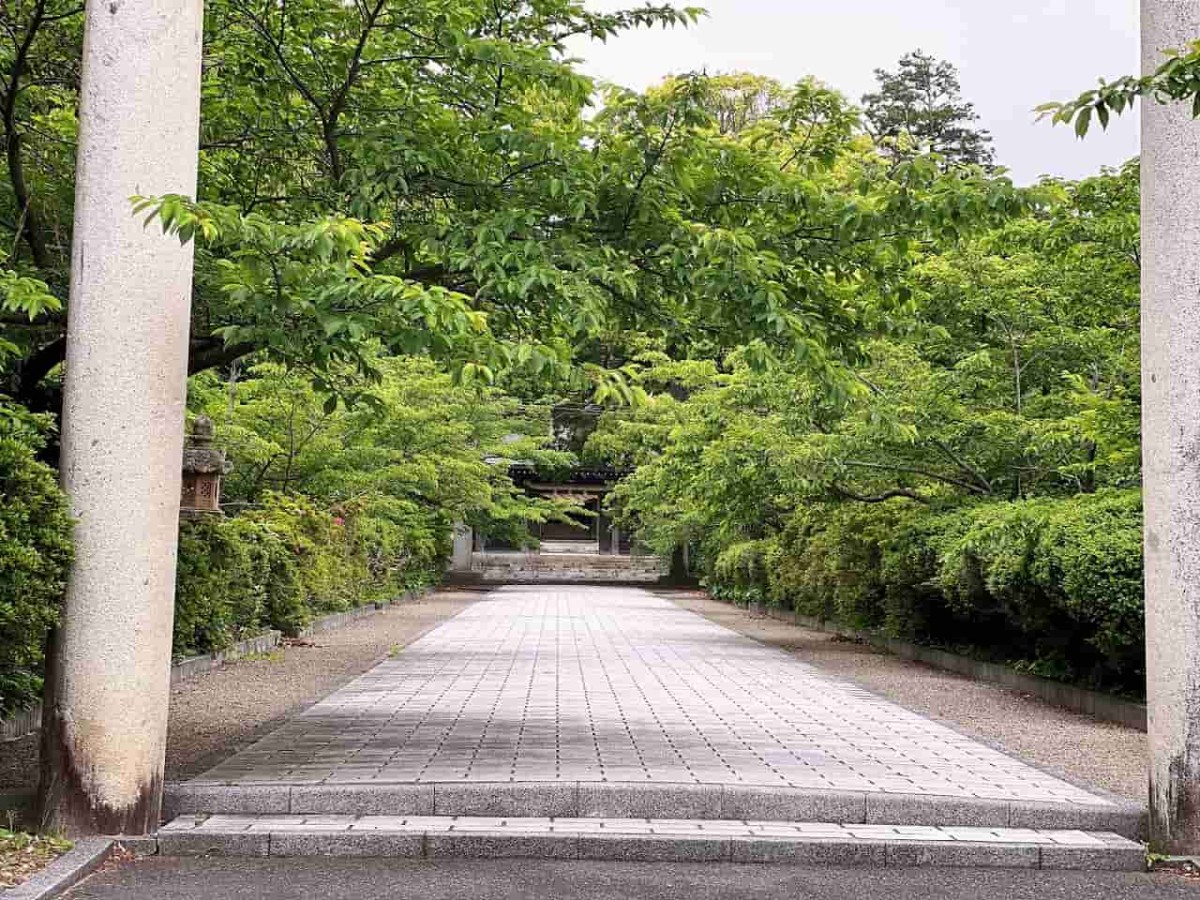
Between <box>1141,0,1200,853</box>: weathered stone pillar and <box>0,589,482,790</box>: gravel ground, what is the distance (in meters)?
5.49

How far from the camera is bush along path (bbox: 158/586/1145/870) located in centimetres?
615

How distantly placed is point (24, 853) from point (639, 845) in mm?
2846

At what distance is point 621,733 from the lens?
9227 millimetres

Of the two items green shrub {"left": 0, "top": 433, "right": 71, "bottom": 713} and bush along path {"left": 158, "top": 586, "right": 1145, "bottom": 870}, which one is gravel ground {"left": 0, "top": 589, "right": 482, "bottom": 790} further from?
green shrub {"left": 0, "top": 433, "right": 71, "bottom": 713}

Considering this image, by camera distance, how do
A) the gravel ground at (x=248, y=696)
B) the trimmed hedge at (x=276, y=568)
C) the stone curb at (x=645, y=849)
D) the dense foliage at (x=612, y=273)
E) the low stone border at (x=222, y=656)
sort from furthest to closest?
the trimmed hedge at (x=276, y=568) < the low stone border at (x=222, y=656) < the gravel ground at (x=248, y=696) < the dense foliage at (x=612, y=273) < the stone curb at (x=645, y=849)

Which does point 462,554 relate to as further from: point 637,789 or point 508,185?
point 637,789

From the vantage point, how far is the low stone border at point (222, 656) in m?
8.91

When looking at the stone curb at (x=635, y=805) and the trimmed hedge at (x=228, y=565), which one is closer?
the trimmed hedge at (x=228, y=565)

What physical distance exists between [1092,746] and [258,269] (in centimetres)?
746

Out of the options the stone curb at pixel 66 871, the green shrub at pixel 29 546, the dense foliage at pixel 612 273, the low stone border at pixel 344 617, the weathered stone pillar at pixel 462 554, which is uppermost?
the dense foliage at pixel 612 273

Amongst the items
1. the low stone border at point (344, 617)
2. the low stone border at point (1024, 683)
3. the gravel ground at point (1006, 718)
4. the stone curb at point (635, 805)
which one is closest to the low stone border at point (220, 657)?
the low stone border at point (344, 617)

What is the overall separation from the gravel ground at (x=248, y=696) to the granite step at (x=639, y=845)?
4.86 ft

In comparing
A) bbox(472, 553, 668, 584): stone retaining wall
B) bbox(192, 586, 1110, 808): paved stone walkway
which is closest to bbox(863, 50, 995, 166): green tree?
bbox(472, 553, 668, 584): stone retaining wall

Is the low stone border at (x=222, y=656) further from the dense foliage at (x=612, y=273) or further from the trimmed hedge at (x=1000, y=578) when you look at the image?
the trimmed hedge at (x=1000, y=578)
